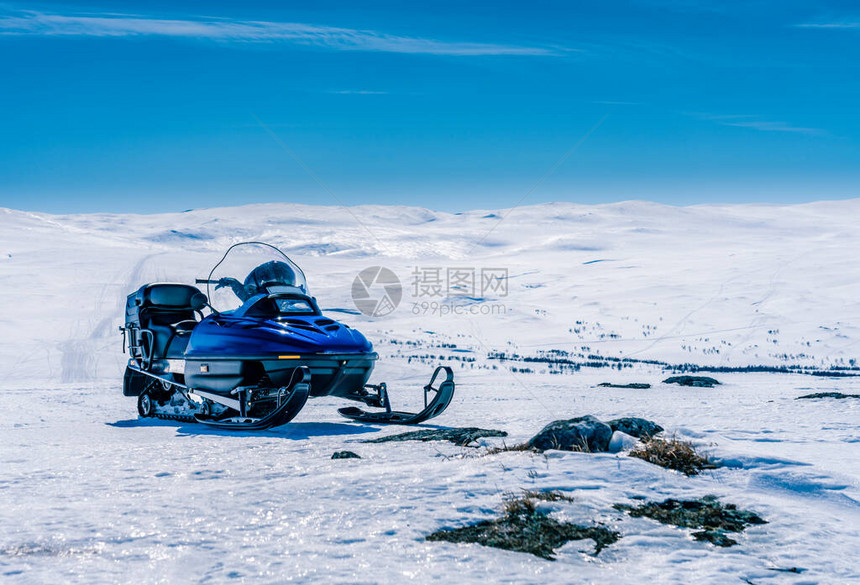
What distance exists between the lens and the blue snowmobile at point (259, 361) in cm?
968

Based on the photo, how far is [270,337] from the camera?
32.1 ft

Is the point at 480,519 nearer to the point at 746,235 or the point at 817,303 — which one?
the point at 817,303

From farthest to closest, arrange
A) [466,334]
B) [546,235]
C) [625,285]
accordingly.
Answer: [546,235] → [625,285] → [466,334]

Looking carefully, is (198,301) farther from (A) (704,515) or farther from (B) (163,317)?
(A) (704,515)

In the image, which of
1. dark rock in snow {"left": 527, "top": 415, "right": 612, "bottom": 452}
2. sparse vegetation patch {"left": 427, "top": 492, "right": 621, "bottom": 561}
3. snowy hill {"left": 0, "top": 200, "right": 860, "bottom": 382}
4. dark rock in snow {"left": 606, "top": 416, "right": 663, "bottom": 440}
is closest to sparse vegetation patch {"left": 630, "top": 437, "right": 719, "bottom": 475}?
dark rock in snow {"left": 527, "top": 415, "right": 612, "bottom": 452}

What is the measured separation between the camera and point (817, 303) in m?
50.3

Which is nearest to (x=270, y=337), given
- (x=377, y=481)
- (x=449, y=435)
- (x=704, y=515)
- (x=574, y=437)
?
(x=449, y=435)

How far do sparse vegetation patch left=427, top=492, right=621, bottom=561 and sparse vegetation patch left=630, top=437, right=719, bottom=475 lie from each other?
170 cm

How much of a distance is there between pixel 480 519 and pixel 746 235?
147 m

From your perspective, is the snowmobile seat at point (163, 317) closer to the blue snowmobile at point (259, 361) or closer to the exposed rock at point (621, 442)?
the blue snowmobile at point (259, 361)

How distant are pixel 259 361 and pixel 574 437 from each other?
194 inches

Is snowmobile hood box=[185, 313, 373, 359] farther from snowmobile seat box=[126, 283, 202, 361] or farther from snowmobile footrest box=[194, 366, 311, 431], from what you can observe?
snowmobile seat box=[126, 283, 202, 361]

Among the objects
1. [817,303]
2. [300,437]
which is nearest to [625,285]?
[817,303]

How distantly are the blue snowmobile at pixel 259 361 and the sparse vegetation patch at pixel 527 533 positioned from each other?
200 inches
